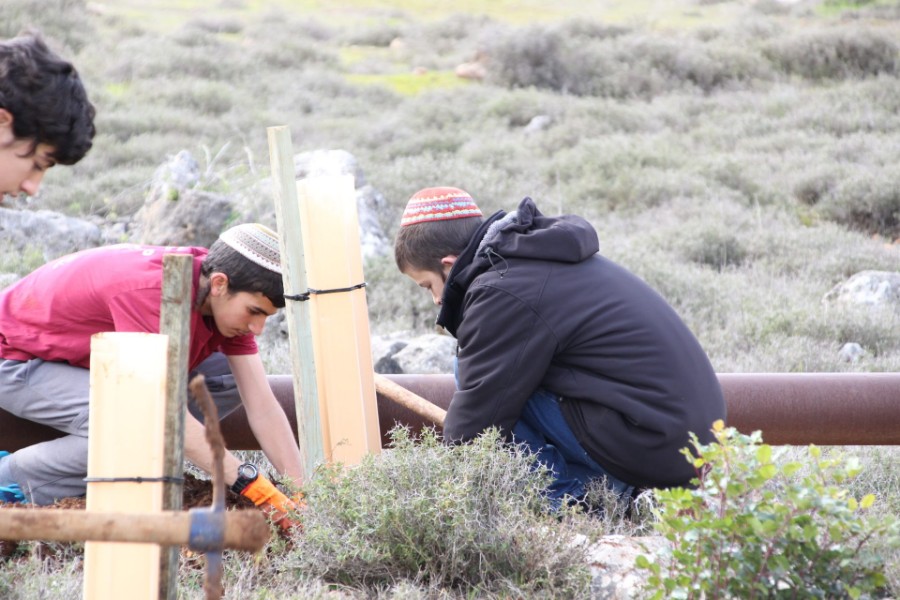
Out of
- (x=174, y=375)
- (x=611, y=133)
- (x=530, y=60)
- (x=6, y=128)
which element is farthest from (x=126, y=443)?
(x=530, y=60)

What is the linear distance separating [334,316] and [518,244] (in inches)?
29.8

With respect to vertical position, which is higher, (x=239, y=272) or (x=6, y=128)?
(x=6, y=128)

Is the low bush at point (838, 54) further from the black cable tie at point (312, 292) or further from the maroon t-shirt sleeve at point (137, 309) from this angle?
the maroon t-shirt sleeve at point (137, 309)

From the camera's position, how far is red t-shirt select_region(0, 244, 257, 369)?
323cm

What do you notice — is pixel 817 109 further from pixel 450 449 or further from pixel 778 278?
pixel 450 449

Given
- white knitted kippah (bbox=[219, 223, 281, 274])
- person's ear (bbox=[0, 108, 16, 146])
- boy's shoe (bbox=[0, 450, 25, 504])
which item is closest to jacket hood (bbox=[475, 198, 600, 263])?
white knitted kippah (bbox=[219, 223, 281, 274])

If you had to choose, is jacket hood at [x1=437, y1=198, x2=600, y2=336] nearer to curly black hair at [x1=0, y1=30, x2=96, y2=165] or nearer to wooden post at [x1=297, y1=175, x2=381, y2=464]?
wooden post at [x1=297, y1=175, x2=381, y2=464]

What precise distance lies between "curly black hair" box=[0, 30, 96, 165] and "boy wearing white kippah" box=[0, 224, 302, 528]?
0.87m

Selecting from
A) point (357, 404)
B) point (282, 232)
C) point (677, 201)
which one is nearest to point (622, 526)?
point (357, 404)

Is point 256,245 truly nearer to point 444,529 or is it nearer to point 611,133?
point 444,529

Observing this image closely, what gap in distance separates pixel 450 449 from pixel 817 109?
10881mm

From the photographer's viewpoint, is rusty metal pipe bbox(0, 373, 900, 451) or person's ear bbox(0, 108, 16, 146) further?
rusty metal pipe bbox(0, 373, 900, 451)

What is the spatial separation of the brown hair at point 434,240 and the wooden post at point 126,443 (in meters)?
1.19

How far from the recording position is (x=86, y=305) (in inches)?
134
